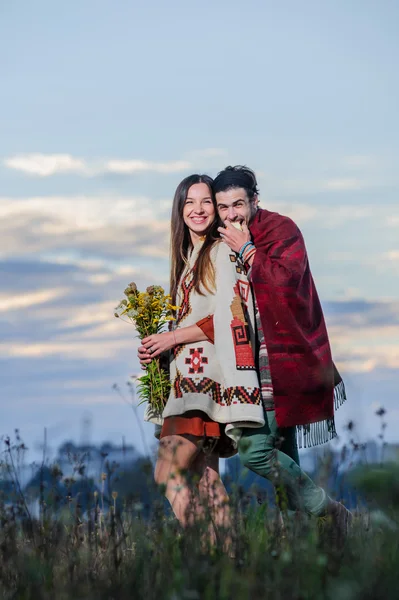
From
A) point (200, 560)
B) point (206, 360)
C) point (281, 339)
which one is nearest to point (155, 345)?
point (206, 360)

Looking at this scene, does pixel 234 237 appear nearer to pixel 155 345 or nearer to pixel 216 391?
pixel 155 345

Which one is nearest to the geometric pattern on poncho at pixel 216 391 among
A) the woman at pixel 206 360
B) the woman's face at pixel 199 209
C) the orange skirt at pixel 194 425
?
the woman at pixel 206 360

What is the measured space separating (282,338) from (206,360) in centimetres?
48

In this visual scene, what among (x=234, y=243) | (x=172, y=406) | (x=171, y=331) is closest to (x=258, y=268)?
(x=234, y=243)

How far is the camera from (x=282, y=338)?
514 cm

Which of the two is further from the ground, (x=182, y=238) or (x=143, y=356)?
(x=182, y=238)

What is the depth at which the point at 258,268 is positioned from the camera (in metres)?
5.12

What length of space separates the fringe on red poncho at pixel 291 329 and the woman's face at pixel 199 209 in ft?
0.91

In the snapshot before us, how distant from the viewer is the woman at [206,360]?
4.90m

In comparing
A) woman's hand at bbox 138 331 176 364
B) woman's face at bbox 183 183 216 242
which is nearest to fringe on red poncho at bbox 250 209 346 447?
woman's face at bbox 183 183 216 242

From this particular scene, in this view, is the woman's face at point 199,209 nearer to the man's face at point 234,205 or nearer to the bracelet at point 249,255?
the man's face at point 234,205

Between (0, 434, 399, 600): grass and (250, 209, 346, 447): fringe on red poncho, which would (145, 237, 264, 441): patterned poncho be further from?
(0, 434, 399, 600): grass

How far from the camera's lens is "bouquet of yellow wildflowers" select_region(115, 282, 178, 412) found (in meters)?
5.15

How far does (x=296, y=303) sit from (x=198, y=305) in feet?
1.99
